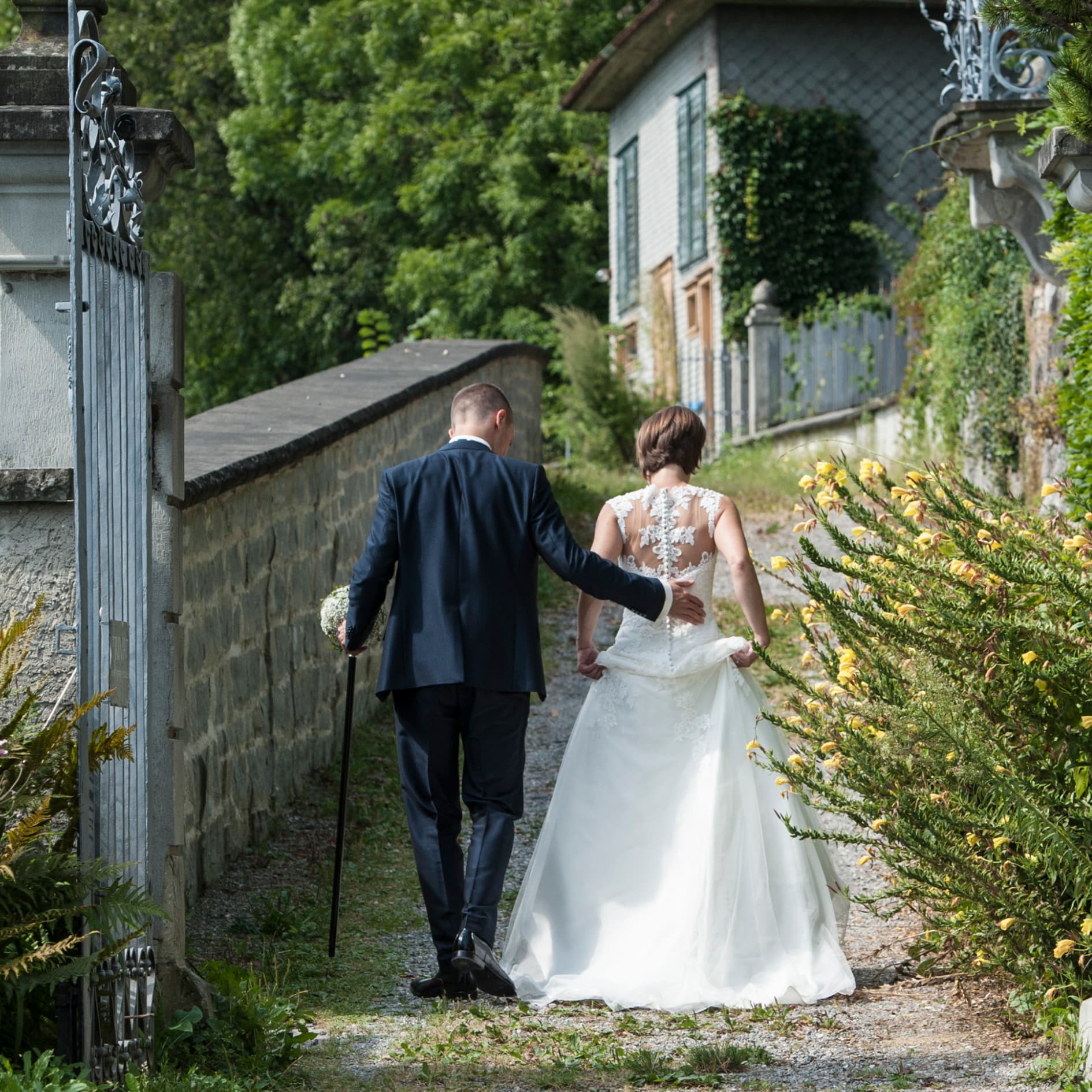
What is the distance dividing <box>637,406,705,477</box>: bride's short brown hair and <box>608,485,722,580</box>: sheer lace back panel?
0.46 ft

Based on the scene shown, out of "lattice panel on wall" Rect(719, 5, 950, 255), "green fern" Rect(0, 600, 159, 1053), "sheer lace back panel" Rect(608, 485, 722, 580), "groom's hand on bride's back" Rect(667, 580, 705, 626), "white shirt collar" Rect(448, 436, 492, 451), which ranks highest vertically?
"lattice panel on wall" Rect(719, 5, 950, 255)

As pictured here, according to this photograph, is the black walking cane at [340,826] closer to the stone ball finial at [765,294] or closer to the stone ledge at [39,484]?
the stone ledge at [39,484]

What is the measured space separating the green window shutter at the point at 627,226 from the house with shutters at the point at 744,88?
2.21 meters

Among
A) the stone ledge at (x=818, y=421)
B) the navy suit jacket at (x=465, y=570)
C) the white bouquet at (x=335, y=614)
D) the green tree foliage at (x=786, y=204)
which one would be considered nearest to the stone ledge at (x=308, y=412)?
the white bouquet at (x=335, y=614)

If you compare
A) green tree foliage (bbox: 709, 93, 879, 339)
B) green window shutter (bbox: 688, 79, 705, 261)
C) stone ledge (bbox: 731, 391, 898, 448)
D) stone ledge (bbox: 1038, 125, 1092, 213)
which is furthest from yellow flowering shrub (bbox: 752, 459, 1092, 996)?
green window shutter (bbox: 688, 79, 705, 261)

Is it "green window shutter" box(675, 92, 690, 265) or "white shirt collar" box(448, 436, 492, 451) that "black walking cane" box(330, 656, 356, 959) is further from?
"green window shutter" box(675, 92, 690, 265)

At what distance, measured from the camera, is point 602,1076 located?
413cm

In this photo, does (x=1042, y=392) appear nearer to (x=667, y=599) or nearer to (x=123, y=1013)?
(x=667, y=599)

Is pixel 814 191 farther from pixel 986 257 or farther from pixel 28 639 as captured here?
pixel 28 639

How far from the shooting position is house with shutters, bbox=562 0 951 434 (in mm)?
19797

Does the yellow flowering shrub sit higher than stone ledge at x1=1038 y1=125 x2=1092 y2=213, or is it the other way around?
stone ledge at x1=1038 y1=125 x2=1092 y2=213

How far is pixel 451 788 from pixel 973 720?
1.74 m

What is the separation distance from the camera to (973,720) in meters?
4.18

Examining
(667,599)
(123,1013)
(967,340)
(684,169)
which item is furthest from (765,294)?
(123,1013)
